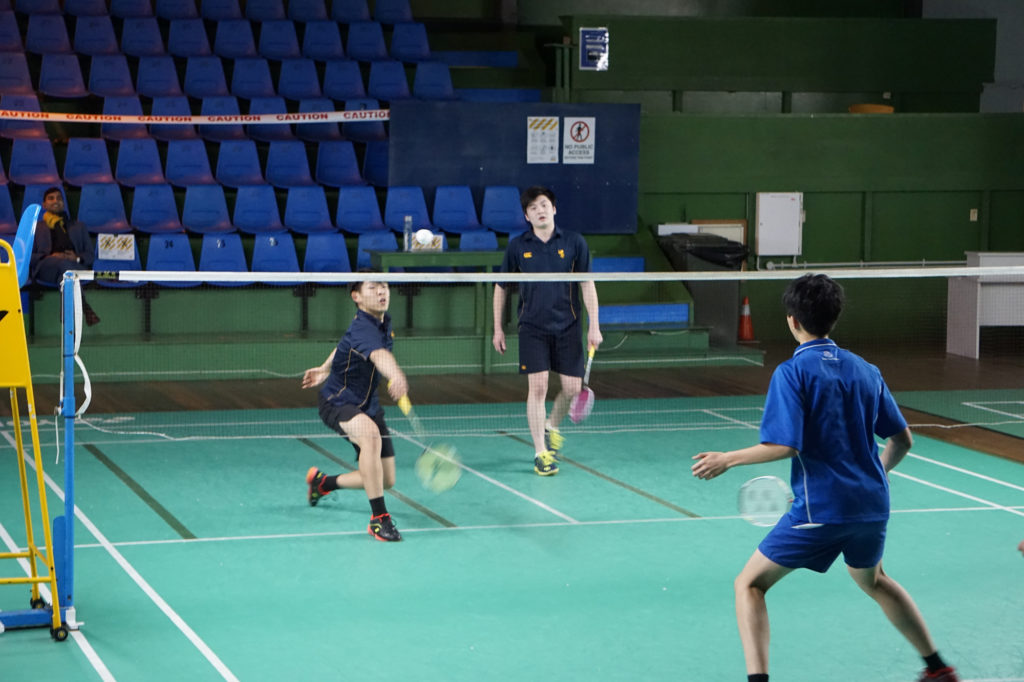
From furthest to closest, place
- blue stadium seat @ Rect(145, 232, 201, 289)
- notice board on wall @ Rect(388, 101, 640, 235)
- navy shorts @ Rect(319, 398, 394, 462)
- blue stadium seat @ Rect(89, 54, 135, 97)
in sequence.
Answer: blue stadium seat @ Rect(89, 54, 135, 97), notice board on wall @ Rect(388, 101, 640, 235), blue stadium seat @ Rect(145, 232, 201, 289), navy shorts @ Rect(319, 398, 394, 462)

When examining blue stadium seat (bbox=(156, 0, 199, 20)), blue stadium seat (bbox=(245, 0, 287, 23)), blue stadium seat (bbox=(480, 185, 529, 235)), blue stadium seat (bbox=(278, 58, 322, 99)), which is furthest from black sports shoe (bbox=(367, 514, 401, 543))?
blue stadium seat (bbox=(245, 0, 287, 23))

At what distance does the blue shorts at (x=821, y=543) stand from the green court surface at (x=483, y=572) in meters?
1.16

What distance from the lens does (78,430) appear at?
484 inches

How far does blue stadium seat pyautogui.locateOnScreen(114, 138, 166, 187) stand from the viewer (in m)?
16.5

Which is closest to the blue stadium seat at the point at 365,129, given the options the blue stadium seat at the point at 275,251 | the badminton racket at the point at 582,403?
the blue stadium seat at the point at 275,251

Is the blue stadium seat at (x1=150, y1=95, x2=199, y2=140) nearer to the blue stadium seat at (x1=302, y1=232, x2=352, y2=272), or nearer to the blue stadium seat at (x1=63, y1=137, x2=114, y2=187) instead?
the blue stadium seat at (x1=63, y1=137, x2=114, y2=187)

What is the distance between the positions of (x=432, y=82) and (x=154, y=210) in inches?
170

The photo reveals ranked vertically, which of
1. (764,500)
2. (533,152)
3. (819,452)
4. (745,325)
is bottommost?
(745,325)

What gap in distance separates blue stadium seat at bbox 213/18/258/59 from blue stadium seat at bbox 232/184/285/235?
2.64m

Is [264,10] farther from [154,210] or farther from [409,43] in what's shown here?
[154,210]

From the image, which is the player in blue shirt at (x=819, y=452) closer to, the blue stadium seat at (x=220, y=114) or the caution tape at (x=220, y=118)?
the caution tape at (x=220, y=118)

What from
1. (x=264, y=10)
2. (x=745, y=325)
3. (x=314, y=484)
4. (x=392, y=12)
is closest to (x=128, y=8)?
(x=264, y=10)

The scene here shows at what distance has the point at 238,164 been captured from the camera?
55.7ft

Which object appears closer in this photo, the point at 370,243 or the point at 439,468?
the point at 439,468
